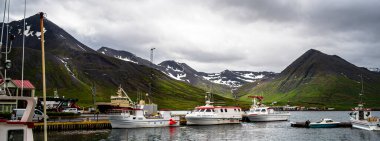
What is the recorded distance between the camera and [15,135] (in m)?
16.6

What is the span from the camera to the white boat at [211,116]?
92.9m

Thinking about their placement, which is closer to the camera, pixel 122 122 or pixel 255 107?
pixel 122 122

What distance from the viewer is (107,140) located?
60094mm

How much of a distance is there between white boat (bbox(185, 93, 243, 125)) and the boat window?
76287mm

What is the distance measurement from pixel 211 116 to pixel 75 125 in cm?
3363

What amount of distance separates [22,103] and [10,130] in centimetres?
8591

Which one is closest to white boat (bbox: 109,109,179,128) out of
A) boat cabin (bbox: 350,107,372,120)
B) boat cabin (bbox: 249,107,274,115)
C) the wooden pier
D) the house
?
the wooden pier

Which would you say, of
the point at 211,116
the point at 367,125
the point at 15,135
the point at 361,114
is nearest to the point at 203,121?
the point at 211,116

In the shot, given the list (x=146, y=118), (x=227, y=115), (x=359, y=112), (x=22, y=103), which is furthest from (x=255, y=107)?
(x=22, y=103)

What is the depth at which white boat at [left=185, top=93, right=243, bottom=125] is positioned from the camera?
305 ft

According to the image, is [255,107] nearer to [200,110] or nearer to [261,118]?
[261,118]

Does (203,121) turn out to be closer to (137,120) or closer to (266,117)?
(137,120)

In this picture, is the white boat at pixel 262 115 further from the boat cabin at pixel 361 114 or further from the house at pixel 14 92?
the house at pixel 14 92

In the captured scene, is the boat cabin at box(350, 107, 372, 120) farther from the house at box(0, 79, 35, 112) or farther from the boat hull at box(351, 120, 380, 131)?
the house at box(0, 79, 35, 112)
